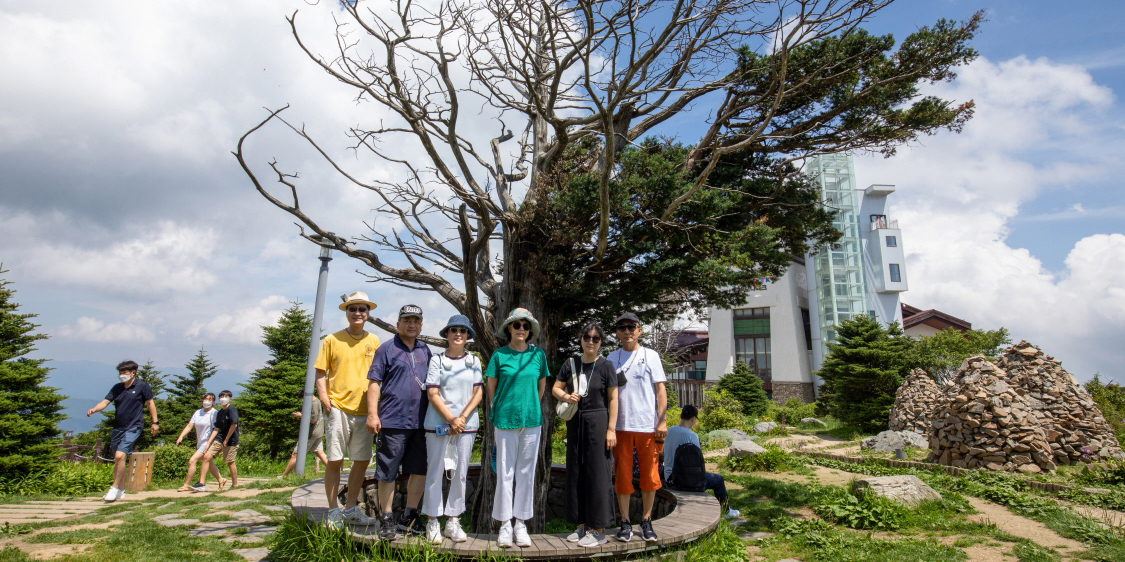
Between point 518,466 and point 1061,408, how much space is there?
10.8 meters

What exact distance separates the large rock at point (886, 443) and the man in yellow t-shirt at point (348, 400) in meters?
12.0

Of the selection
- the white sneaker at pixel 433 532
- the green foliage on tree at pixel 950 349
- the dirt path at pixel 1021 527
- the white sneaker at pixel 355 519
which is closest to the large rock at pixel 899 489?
the dirt path at pixel 1021 527

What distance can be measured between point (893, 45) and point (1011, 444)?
275 inches

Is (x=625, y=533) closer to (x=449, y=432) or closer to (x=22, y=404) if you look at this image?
(x=449, y=432)

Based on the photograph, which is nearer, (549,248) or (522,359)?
(522,359)

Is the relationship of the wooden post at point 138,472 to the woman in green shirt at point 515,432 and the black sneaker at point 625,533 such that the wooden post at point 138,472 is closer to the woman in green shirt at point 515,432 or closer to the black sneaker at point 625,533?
the woman in green shirt at point 515,432

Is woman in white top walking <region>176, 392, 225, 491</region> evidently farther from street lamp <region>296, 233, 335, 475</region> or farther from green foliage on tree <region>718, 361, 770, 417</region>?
green foliage on tree <region>718, 361, 770, 417</region>

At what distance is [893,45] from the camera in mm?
6906

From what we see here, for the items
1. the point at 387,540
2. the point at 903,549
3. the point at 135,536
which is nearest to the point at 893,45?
the point at 903,549

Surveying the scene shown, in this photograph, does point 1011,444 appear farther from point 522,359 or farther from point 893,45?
point 522,359

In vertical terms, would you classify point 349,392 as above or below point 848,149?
below

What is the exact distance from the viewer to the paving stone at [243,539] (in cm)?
531

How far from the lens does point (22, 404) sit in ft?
31.2

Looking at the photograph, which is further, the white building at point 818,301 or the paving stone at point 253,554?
the white building at point 818,301
